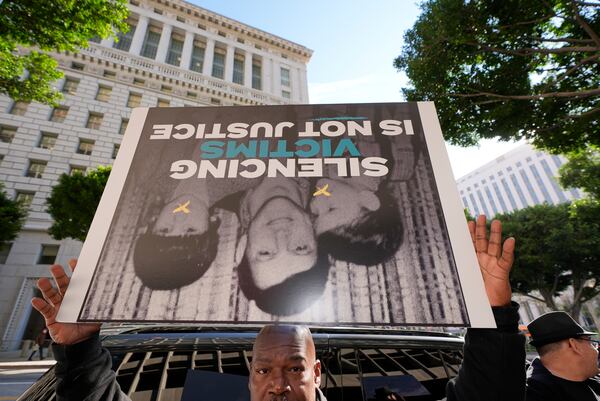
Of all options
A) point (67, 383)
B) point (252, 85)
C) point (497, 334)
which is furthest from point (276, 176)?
point (252, 85)

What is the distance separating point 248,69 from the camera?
117 ft

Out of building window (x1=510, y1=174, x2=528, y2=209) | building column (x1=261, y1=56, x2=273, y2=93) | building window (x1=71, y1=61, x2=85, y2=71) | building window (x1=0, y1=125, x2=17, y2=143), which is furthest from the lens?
building window (x1=510, y1=174, x2=528, y2=209)

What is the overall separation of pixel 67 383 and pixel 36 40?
374 inches

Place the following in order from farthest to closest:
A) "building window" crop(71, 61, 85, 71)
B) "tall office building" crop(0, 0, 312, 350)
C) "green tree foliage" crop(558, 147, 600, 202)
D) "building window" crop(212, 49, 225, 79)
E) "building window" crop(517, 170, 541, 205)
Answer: "building window" crop(517, 170, 541, 205), "building window" crop(212, 49, 225, 79), "building window" crop(71, 61, 85, 71), "tall office building" crop(0, 0, 312, 350), "green tree foliage" crop(558, 147, 600, 202)

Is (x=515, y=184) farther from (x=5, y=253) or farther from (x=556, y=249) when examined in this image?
(x=5, y=253)

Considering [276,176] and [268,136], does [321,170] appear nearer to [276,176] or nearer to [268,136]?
[276,176]

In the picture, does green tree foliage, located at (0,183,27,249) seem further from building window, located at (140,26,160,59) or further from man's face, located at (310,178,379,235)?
building window, located at (140,26,160,59)

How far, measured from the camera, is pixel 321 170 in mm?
1770

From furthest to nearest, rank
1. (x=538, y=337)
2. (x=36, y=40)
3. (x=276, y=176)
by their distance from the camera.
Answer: (x=36, y=40) < (x=538, y=337) < (x=276, y=176)

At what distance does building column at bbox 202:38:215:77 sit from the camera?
3217cm

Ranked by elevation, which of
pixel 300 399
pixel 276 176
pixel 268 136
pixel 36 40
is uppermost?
pixel 36 40

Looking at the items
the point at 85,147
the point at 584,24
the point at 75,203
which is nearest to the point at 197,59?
the point at 85,147

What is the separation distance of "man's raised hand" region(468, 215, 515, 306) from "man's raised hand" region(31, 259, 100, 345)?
220 centimetres

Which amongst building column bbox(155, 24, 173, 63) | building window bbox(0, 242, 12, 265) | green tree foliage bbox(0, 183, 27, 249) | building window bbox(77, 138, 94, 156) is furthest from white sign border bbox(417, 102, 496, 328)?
building column bbox(155, 24, 173, 63)
